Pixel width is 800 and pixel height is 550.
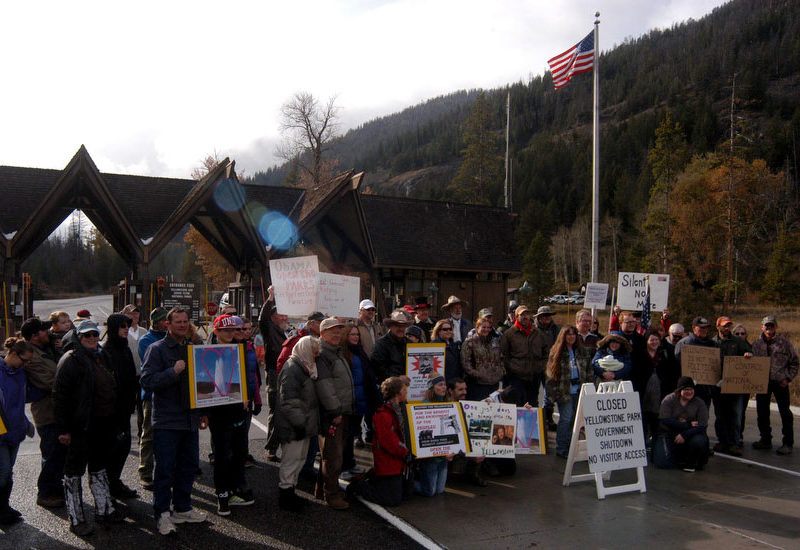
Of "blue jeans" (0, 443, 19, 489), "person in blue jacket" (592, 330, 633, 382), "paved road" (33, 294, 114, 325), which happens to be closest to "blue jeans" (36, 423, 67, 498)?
"blue jeans" (0, 443, 19, 489)

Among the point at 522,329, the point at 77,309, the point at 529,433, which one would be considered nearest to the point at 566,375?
the point at 522,329

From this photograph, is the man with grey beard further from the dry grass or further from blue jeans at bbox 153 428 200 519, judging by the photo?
the dry grass

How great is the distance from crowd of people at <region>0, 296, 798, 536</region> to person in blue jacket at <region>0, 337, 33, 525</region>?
1 centimetres

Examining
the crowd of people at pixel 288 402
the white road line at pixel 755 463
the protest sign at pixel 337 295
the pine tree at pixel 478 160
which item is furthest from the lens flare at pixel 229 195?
the pine tree at pixel 478 160

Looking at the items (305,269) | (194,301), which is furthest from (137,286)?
(305,269)

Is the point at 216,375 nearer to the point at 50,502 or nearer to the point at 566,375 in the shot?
the point at 50,502

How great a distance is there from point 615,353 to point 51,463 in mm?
6799

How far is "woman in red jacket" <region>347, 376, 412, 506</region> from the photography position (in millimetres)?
6242

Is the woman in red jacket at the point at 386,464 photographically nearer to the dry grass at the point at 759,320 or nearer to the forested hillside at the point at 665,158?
the forested hillside at the point at 665,158

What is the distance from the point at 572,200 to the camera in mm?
111188

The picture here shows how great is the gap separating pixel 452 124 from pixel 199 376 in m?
189

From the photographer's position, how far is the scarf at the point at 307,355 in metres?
6.06

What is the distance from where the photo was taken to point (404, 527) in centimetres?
562

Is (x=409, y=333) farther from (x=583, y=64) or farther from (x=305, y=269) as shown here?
(x=583, y=64)
